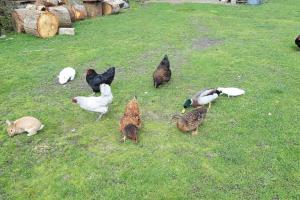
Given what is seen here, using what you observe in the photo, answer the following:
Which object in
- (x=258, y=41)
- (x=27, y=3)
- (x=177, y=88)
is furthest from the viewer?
(x=27, y=3)

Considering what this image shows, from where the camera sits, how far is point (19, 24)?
14.3 metres

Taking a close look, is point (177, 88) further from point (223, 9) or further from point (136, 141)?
point (223, 9)

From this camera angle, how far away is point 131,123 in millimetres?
Result: 6789

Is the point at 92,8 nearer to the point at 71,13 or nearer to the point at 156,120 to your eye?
the point at 71,13

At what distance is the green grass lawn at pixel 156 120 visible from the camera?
5.75 meters

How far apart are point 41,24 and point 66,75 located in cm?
476

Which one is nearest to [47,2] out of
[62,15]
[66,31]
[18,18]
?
[62,15]

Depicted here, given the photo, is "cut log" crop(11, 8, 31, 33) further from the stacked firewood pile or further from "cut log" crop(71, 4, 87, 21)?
"cut log" crop(71, 4, 87, 21)

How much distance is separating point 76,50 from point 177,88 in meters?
4.43

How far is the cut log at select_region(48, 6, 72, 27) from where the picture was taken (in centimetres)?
1442

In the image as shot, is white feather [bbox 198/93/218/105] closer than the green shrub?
Yes

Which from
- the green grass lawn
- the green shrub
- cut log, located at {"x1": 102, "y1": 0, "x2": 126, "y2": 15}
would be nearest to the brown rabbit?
the green grass lawn

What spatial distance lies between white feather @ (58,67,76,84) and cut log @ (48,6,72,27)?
5102 millimetres

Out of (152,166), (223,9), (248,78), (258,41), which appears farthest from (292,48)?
(152,166)
